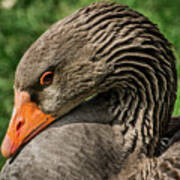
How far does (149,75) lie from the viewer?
289cm

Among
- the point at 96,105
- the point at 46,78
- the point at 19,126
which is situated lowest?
the point at 96,105

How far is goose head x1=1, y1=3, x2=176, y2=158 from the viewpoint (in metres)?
2.73

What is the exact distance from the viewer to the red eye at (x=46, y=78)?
2732 mm

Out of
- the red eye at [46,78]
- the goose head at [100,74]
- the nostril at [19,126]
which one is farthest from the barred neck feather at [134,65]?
the nostril at [19,126]

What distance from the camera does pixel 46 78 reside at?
2758 millimetres

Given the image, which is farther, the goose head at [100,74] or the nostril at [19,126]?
the nostril at [19,126]

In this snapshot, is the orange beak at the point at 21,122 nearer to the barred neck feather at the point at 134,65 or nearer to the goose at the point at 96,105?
the goose at the point at 96,105

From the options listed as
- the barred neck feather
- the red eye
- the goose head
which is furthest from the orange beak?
the barred neck feather

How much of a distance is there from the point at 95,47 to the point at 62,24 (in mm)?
283

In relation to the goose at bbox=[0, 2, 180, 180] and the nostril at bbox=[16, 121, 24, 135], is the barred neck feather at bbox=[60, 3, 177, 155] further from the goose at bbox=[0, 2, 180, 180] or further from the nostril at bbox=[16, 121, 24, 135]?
the nostril at bbox=[16, 121, 24, 135]

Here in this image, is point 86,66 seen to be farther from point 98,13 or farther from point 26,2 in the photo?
point 26,2

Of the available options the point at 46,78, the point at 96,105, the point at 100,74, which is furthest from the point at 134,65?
the point at 46,78

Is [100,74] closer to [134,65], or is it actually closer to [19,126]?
[134,65]

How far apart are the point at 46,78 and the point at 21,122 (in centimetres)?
37
